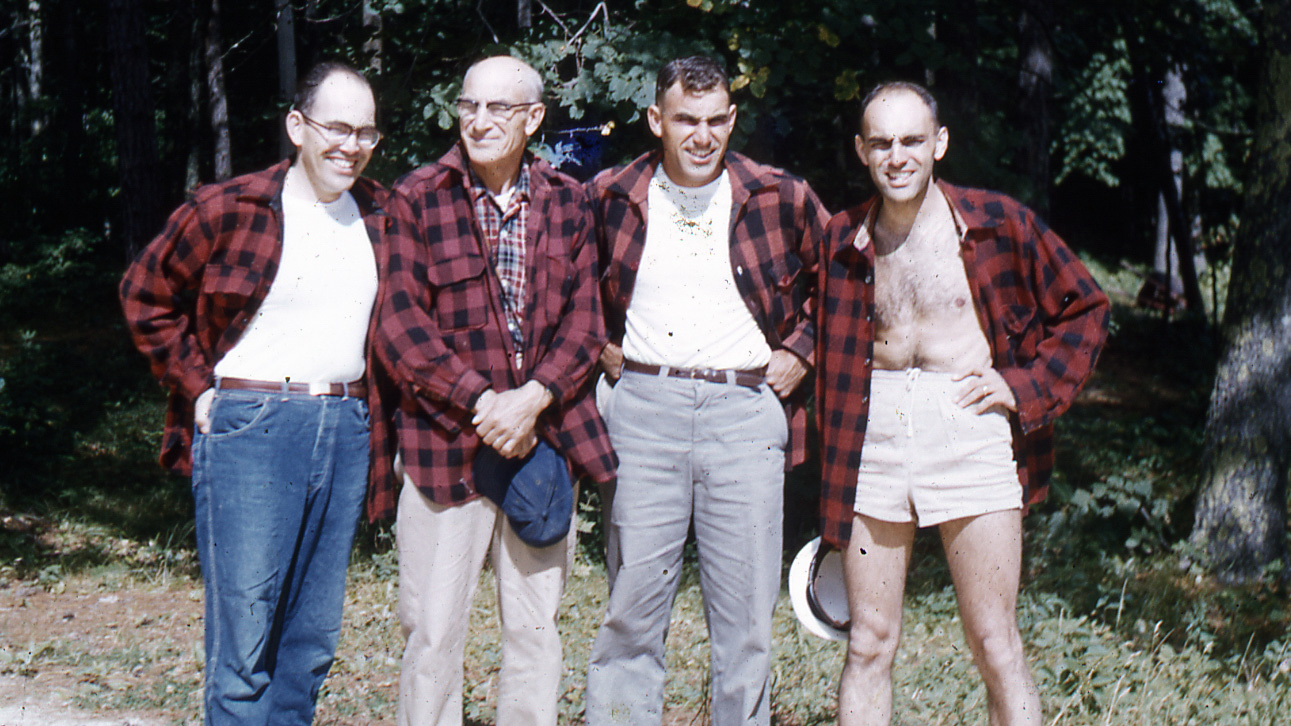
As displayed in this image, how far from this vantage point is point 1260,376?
6.74 meters

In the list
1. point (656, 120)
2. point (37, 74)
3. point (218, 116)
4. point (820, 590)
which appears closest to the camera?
point (656, 120)

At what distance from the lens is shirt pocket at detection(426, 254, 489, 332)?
10.7 feet

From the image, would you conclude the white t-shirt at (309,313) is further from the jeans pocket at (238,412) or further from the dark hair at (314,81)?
the dark hair at (314,81)

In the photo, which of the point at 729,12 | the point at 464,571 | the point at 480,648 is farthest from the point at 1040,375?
the point at 480,648

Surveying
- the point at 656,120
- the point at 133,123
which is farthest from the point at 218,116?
the point at 656,120

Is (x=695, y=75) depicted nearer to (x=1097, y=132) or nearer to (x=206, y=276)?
(x=206, y=276)

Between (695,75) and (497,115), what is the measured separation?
623 mm

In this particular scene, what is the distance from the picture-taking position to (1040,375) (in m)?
3.30

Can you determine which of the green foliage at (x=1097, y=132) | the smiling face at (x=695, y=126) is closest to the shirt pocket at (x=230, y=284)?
the smiling face at (x=695, y=126)

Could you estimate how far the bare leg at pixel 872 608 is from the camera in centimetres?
340

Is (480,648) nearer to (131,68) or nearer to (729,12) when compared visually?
(729,12)

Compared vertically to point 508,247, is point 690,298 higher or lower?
lower

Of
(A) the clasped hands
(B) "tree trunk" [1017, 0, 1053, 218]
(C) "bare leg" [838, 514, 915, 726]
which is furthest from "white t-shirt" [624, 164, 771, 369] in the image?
(B) "tree trunk" [1017, 0, 1053, 218]

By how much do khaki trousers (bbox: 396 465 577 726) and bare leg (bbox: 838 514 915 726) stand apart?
3.07 feet
